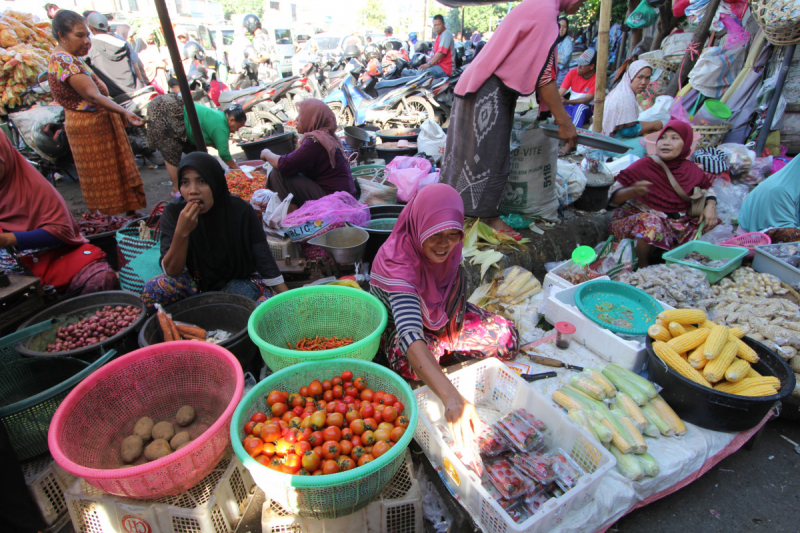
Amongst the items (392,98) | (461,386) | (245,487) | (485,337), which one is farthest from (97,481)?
(392,98)

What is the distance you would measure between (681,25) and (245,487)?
10.9 metres

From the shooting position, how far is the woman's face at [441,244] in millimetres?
1982

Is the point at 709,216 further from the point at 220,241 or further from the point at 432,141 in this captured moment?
the point at 220,241

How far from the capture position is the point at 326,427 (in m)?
1.62

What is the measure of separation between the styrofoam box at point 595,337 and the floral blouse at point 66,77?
15.4ft

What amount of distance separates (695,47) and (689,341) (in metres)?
6.96

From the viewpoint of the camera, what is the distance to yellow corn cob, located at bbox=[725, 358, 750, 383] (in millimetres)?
2010

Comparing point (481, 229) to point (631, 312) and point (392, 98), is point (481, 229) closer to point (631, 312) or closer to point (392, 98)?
point (631, 312)

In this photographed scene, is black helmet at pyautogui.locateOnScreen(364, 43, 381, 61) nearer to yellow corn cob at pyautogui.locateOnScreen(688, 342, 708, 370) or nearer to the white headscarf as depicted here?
the white headscarf

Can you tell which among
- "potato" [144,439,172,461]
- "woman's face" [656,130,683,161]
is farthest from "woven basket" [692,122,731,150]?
"potato" [144,439,172,461]

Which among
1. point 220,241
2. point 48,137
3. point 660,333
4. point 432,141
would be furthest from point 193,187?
point 48,137

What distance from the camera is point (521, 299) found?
3.29 m

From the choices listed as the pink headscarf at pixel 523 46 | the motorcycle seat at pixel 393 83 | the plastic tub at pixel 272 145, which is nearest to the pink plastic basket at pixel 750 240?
the pink headscarf at pixel 523 46

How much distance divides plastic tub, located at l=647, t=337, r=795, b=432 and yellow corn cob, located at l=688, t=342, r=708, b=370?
0.17m
